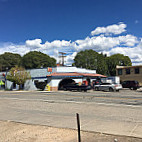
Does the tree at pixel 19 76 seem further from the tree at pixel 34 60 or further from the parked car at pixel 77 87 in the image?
the tree at pixel 34 60

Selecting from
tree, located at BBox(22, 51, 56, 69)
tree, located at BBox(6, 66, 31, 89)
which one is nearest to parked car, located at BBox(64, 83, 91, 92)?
tree, located at BBox(6, 66, 31, 89)

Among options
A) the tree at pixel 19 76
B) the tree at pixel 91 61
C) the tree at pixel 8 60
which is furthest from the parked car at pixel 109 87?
the tree at pixel 8 60

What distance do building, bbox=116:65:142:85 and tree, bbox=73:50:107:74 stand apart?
17654 mm

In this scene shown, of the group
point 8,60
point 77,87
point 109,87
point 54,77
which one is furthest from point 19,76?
point 8,60

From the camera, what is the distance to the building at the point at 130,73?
46219mm

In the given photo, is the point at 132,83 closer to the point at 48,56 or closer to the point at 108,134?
the point at 108,134

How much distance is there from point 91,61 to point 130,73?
76.5 feet

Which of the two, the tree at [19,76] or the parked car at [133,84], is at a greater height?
the tree at [19,76]

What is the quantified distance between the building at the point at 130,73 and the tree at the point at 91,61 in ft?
57.9

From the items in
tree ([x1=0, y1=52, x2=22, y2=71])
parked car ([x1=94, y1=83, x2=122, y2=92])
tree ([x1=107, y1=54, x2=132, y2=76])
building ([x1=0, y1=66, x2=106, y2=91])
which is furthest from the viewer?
tree ([x1=0, y1=52, x2=22, y2=71])

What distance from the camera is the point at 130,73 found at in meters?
48.4

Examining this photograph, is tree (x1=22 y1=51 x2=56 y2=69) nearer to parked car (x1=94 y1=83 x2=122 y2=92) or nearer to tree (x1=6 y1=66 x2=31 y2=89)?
tree (x1=6 y1=66 x2=31 y2=89)

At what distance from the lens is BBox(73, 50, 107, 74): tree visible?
69.2 metres

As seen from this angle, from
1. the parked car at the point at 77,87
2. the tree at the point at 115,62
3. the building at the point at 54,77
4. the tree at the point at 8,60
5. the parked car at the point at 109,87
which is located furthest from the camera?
the tree at the point at 8,60
